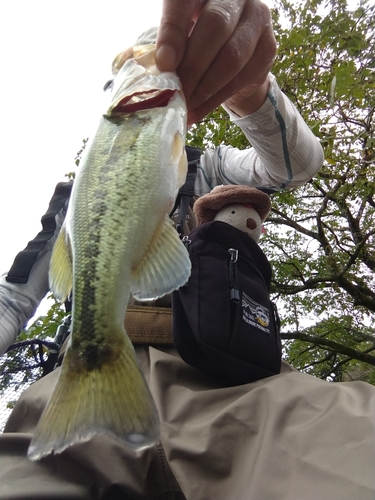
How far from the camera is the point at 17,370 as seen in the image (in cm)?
266

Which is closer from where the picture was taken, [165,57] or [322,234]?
[165,57]

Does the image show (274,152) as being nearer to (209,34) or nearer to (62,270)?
(209,34)

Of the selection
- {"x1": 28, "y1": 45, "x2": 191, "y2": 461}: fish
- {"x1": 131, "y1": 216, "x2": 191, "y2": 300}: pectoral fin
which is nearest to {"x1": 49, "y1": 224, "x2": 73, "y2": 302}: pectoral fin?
{"x1": 28, "y1": 45, "x2": 191, "y2": 461}: fish

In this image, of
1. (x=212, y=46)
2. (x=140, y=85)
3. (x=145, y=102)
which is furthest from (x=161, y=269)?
(x=212, y=46)

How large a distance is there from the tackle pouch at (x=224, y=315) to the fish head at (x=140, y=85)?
0.68m

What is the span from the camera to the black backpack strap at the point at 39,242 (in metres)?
2.20

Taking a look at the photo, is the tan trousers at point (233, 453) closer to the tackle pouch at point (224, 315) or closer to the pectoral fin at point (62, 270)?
the tackle pouch at point (224, 315)

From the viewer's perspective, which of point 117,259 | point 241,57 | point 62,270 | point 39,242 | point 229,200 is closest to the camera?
Result: point 117,259

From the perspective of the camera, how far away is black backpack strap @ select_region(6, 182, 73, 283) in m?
2.20

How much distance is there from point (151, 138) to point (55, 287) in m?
0.54

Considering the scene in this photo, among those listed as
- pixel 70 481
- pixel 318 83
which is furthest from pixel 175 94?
pixel 318 83

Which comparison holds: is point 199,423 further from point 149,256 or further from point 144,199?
point 144,199

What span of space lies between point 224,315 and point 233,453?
524 mm

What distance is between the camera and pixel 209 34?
132 cm
